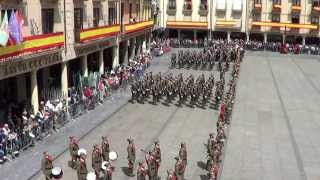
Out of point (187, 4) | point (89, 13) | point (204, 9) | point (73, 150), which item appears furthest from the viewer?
point (187, 4)

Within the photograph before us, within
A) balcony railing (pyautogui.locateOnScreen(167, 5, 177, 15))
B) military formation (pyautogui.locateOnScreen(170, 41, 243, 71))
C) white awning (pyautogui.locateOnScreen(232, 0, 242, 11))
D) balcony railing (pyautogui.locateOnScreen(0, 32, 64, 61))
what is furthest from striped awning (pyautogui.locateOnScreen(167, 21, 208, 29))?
balcony railing (pyautogui.locateOnScreen(0, 32, 64, 61))

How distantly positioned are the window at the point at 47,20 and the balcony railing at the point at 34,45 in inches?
38.4

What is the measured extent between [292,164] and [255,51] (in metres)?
44.6

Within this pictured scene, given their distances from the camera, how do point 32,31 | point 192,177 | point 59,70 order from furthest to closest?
point 59,70 < point 32,31 < point 192,177

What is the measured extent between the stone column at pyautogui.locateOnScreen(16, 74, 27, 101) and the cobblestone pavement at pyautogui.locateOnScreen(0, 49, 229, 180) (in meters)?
4.11

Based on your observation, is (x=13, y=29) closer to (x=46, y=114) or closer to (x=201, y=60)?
(x=46, y=114)

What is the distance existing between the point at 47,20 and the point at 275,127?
14853 mm

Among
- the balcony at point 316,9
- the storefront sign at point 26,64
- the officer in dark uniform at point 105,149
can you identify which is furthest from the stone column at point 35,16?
the balcony at point 316,9

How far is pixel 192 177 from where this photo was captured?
21766 millimetres

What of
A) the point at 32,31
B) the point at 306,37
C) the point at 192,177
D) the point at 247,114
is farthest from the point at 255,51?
the point at 192,177

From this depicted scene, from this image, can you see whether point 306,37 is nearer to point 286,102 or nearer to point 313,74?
point 313,74

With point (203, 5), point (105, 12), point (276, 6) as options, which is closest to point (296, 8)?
point (276, 6)

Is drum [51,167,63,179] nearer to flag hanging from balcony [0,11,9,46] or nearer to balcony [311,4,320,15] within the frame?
flag hanging from balcony [0,11,9,46]

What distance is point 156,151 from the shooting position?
2089 cm
